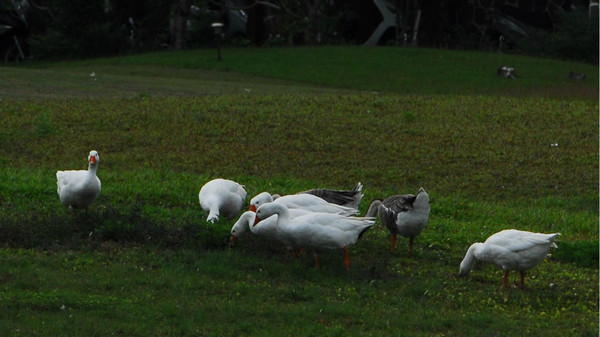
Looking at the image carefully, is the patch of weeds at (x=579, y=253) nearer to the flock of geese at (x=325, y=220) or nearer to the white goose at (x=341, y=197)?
the flock of geese at (x=325, y=220)

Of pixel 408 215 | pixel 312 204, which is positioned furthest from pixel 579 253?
pixel 312 204

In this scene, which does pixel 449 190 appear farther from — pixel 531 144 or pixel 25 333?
pixel 25 333

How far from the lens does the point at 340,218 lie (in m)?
9.23

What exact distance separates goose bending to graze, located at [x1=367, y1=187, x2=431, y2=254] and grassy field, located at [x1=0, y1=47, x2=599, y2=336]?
0.94ft

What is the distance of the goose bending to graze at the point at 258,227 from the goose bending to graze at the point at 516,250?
1.75m

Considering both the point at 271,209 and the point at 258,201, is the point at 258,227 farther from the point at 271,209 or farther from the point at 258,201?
the point at 258,201

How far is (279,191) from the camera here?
13.0m

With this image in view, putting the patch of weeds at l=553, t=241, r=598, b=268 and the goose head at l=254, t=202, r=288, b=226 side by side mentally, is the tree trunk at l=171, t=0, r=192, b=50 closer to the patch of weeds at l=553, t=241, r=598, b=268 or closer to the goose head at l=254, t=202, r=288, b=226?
the patch of weeds at l=553, t=241, r=598, b=268

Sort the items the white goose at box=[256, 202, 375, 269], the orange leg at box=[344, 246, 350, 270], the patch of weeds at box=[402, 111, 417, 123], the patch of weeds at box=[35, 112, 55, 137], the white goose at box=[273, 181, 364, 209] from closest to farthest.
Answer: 1. the white goose at box=[256, 202, 375, 269]
2. the orange leg at box=[344, 246, 350, 270]
3. the white goose at box=[273, 181, 364, 209]
4. the patch of weeds at box=[35, 112, 55, 137]
5. the patch of weeds at box=[402, 111, 417, 123]

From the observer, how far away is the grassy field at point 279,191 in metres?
7.81

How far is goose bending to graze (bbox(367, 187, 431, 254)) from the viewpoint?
9.88 m

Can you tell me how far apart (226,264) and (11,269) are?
1852mm

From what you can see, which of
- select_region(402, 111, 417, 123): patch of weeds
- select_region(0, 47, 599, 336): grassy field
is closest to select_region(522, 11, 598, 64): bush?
select_region(0, 47, 599, 336): grassy field

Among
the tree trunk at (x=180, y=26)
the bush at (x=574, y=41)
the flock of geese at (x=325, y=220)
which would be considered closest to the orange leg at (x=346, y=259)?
the flock of geese at (x=325, y=220)
